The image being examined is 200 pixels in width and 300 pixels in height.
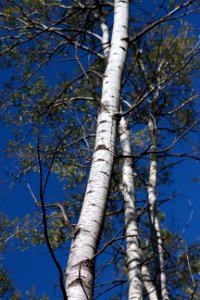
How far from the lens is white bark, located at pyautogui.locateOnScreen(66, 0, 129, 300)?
233cm

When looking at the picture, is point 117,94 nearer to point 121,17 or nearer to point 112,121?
point 112,121

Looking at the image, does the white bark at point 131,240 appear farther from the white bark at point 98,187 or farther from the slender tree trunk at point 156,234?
the white bark at point 98,187

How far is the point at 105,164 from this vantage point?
10.2 feet

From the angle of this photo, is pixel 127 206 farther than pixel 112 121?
Yes

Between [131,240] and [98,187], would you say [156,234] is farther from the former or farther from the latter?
[98,187]

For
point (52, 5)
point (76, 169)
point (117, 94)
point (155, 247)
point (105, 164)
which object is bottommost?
point (105, 164)

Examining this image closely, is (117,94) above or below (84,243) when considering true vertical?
above

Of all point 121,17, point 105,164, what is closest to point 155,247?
point 121,17

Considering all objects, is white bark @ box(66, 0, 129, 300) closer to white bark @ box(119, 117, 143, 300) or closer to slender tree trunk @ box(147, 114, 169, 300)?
white bark @ box(119, 117, 143, 300)

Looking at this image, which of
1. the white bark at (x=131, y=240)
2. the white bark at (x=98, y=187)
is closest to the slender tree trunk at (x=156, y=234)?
the white bark at (x=131, y=240)

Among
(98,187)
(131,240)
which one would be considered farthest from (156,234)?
(98,187)

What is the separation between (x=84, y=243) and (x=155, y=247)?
17.9ft

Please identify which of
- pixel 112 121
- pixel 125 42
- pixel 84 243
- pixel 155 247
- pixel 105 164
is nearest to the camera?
pixel 84 243

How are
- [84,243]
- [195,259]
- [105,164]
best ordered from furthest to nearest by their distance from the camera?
[195,259] → [105,164] → [84,243]
